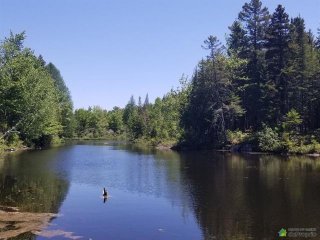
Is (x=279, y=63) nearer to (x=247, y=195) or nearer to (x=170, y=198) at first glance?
(x=247, y=195)

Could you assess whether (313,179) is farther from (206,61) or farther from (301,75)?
(206,61)

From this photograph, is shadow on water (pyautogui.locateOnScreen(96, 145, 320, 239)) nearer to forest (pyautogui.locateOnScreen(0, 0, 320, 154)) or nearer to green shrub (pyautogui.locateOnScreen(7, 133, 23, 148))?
forest (pyautogui.locateOnScreen(0, 0, 320, 154))

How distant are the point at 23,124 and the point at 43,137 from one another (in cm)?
3856

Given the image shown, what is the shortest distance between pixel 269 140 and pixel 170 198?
49.1 metres

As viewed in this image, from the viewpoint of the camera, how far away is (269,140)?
8175cm

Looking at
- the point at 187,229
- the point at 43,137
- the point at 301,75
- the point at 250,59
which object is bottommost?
the point at 187,229

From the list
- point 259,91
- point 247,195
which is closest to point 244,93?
point 259,91

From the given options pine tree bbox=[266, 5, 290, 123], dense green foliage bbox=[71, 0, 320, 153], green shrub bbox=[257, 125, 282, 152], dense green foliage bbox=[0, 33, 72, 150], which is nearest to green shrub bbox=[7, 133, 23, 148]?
dense green foliage bbox=[0, 33, 72, 150]

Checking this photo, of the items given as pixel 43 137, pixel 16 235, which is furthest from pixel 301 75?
pixel 16 235

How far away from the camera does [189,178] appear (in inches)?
1896

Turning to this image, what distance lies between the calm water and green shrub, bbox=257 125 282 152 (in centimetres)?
1983

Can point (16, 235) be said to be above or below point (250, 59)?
below

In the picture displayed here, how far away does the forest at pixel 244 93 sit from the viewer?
7144cm

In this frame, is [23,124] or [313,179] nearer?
[313,179]
